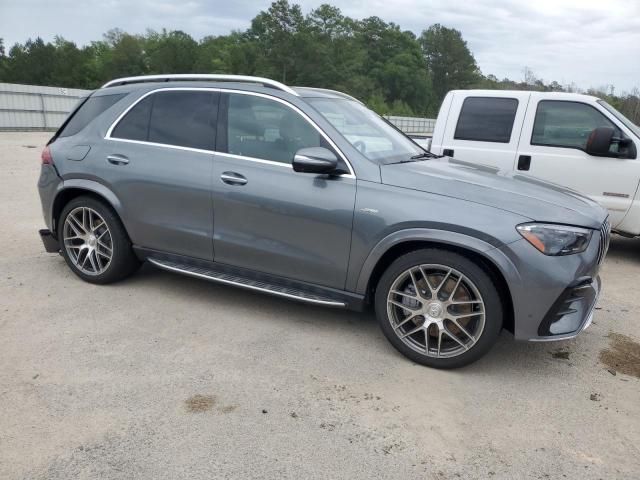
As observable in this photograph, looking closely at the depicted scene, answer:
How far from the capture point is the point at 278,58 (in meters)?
73.6

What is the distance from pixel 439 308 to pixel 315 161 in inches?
50.2

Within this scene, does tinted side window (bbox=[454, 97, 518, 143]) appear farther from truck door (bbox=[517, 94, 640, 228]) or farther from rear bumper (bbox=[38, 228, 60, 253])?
rear bumper (bbox=[38, 228, 60, 253])

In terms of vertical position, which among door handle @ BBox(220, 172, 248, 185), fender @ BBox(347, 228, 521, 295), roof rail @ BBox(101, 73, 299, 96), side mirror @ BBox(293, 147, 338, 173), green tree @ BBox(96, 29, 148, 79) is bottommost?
fender @ BBox(347, 228, 521, 295)

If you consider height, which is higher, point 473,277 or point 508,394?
point 473,277

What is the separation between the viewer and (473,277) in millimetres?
3361

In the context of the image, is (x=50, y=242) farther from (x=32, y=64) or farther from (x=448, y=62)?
(x=448, y=62)

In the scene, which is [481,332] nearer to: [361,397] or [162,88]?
[361,397]

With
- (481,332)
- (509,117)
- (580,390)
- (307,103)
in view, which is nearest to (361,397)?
(481,332)

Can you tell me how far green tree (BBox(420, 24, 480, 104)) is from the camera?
4104 inches

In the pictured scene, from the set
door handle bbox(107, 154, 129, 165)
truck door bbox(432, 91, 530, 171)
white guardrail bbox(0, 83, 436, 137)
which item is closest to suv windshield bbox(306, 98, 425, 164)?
door handle bbox(107, 154, 129, 165)

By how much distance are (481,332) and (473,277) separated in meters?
0.36

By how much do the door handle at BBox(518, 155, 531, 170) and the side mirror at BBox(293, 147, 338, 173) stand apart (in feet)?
12.1

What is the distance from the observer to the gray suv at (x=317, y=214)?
336 cm

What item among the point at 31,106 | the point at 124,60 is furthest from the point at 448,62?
the point at 31,106
